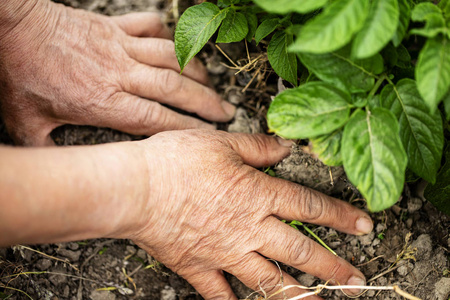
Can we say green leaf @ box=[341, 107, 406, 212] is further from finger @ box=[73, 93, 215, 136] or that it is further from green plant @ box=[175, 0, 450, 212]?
finger @ box=[73, 93, 215, 136]

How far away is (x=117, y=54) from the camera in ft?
6.10

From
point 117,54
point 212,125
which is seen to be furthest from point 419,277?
point 117,54

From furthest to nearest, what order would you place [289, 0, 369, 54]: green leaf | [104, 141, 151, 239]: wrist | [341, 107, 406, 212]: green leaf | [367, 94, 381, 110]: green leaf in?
1. [104, 141, 151, 239]: wrist
2. [367, 94, 381, 110]: green leaf
3. [341, 107, 406, 212]: green leaf
4. [289, 0, 369, 54]: green leaf

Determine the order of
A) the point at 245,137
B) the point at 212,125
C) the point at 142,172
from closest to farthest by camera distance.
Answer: the point at 142,172
the point at 245,137
the point at 212,125

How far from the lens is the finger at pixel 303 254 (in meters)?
1.50


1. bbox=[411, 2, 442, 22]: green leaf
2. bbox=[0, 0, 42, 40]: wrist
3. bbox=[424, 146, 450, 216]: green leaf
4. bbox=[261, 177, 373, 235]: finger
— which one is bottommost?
bbox=[261, 177, 373, 235]: finger

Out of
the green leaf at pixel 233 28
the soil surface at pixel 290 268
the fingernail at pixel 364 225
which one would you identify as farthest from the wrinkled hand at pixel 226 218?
the green leaf at pixel 233 28

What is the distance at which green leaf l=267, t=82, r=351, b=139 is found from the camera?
1.03 m

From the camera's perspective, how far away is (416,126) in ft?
3.64

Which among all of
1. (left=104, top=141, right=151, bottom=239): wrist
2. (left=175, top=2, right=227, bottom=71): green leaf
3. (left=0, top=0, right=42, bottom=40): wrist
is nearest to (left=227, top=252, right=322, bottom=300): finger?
(left=104, top=141, right=151, bottom=239): wrist

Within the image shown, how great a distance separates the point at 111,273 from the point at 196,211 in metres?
0.67

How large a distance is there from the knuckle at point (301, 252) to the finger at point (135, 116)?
31.6 inches

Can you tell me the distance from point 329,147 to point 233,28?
58cm

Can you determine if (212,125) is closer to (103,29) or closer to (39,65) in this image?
(103,29)
